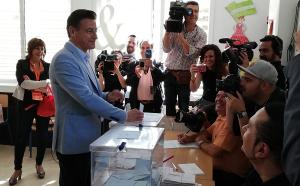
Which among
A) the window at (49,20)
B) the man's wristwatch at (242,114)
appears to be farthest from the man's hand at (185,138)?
the window at (49,20)

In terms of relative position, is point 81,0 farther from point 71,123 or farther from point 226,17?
point 71,123

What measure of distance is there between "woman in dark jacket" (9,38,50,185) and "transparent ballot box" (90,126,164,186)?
6.48 ft

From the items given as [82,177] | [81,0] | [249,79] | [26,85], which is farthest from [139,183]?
[81,0]

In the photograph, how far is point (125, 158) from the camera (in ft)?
5.06

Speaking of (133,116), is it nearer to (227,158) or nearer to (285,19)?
(227,158)

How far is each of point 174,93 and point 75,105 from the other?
152cm

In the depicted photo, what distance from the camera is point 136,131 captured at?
5.56ft

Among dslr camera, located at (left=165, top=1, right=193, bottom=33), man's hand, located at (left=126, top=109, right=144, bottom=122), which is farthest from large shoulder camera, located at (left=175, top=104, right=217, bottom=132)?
man's hand, located at (left=126, top=109, right=144, bottom=122)

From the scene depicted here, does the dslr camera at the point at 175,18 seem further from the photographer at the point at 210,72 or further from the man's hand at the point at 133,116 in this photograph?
the man's hand at the point at 133,116

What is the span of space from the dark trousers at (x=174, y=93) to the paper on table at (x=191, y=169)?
1170 millimetres

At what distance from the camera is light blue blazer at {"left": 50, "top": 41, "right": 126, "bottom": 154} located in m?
1.83

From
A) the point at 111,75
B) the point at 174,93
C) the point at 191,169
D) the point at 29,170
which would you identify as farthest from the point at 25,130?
the point at 191,169

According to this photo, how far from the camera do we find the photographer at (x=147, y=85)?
3.34 meters

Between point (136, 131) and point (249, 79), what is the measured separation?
3.16 ft
